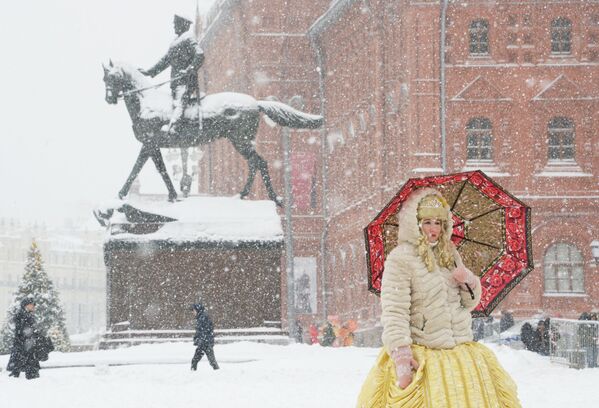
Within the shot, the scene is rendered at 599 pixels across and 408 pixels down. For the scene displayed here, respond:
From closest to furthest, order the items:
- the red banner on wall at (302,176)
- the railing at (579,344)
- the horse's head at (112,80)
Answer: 1. the railing at (579,344)
2. the horse's head at (112,80)
3. the red banner on wall at (302,176)

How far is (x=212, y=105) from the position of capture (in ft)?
80.2

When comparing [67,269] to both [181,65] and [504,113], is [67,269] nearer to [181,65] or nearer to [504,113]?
[504,113]

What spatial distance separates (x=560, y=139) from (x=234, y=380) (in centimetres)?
2365

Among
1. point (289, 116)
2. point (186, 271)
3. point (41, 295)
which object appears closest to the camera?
point (186, 271)

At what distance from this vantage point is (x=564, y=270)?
122 ft

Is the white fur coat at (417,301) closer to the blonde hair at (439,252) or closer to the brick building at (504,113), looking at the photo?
the blonde hair at (439,252)

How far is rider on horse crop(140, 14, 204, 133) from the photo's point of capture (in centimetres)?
2325

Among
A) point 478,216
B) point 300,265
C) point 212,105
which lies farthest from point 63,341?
point 478,216

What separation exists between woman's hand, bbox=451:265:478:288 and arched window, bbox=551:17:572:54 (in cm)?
3380

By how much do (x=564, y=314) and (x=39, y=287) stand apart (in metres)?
18.9

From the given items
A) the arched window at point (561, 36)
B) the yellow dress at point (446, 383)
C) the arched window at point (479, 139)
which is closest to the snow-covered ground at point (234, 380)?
the yellow dress at point (446, 383)

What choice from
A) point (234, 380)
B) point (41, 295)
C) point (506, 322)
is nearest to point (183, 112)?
point (234, 380)

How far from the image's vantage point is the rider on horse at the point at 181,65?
76.3 ft

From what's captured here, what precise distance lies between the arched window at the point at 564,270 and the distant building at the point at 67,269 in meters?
103
